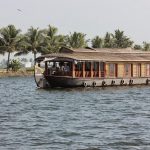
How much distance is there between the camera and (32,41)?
67.1 meters

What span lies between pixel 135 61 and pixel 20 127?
26199 millimetres

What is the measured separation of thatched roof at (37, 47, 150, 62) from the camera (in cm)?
3675

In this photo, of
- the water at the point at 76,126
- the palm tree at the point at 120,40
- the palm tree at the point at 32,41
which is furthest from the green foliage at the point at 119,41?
the water at the point at 76,126

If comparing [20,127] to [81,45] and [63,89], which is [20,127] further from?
[81,45]

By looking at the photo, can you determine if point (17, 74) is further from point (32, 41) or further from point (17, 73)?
point (32, 41)

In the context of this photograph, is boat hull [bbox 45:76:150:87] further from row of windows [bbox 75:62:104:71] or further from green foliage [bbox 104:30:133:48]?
green foliage [bbox 104:30:133:48]

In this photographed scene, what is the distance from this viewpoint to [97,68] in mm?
38844

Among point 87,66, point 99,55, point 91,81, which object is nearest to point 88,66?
point 87,66

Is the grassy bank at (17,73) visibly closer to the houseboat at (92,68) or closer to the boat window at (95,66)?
the houseboat at (92,68)

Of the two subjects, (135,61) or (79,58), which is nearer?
(79,58)

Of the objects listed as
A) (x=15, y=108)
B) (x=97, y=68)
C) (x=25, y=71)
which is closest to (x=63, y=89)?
(x=97, y=68)

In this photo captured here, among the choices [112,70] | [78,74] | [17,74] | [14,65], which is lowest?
[17,74]

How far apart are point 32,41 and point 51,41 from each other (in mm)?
2892

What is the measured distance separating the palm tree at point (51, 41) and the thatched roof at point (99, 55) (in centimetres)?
2339
